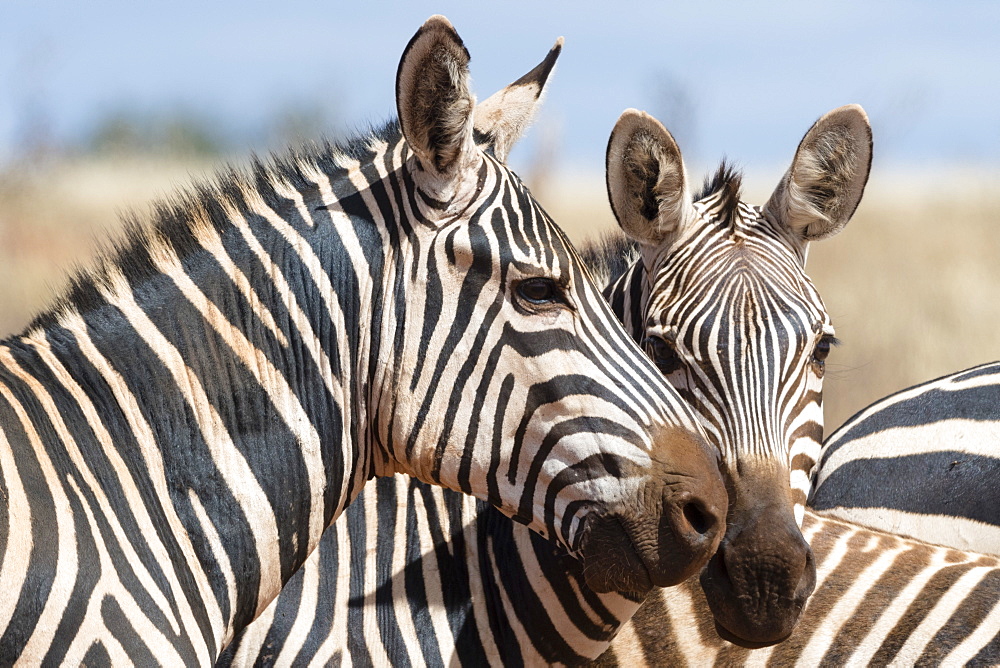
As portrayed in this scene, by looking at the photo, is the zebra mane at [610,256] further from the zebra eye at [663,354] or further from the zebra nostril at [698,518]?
the zebra nostril at [698,518]

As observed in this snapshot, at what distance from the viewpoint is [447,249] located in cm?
285

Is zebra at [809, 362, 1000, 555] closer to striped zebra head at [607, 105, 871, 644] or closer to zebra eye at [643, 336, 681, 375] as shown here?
striped zebra head at [607, 105, 871, 644]

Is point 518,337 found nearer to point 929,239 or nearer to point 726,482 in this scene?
point 726,482

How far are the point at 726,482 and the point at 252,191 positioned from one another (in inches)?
72.4

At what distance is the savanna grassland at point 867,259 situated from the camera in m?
11.9

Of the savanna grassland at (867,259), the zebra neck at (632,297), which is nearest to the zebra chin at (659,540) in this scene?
the zebra neck at (632,297)

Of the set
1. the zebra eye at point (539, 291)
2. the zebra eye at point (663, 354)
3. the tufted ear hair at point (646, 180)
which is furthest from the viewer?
the tufted ear hair at point (646, 180)

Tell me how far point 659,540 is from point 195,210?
1.68 m

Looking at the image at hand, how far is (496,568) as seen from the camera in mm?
3689

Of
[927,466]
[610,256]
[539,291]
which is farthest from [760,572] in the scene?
[927,466]

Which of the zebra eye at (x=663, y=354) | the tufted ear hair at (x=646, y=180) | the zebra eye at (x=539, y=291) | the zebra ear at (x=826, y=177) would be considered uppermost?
the tufted ear hair at (x=646, y=180)

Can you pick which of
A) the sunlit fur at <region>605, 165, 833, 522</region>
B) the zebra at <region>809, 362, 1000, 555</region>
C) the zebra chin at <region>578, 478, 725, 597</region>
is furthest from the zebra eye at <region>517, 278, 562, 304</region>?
the zebra at <region>809, 362, 1000, 555</region>

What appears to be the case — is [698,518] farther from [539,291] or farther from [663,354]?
[663,354]

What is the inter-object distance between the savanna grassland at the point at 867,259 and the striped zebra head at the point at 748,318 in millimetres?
3720
